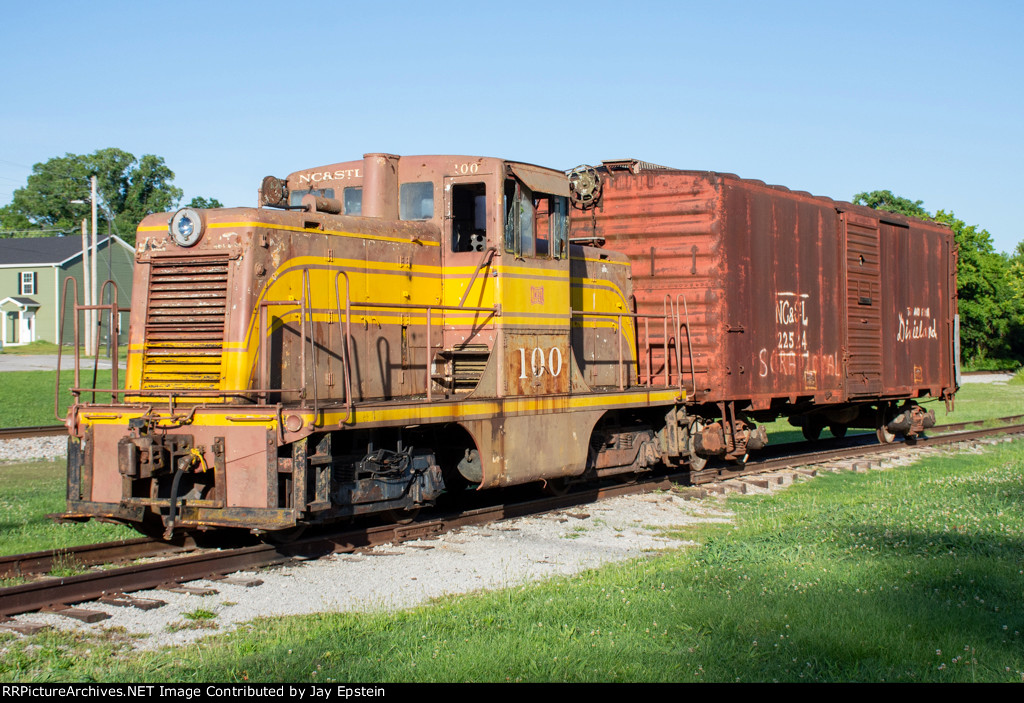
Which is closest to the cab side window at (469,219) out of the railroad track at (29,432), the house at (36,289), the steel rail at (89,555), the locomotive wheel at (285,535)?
the locomotive wheel at (285,535)

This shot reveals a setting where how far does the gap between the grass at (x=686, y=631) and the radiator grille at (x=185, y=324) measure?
2.59 metres

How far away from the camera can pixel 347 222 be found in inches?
340

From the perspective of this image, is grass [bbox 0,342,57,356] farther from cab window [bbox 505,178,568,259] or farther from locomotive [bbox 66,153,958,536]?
cab window [bbox 505,178,568,259]

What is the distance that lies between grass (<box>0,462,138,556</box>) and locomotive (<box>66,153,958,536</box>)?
0.95m

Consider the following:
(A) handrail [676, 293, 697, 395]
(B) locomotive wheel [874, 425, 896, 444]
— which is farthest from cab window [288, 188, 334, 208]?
(B) locomotive wheel [874, 425, 896, 444]

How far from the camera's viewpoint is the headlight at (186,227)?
8016mm

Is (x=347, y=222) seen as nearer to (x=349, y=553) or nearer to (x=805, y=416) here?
(x=349, y=553)

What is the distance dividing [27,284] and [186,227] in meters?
54.9

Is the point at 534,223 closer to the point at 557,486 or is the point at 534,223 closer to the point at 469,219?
the point at 469,219

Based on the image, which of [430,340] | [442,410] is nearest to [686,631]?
[442,410]

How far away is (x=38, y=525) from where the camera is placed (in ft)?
30.7

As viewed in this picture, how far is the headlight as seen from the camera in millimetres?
8016

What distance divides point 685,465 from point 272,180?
8104 millimetres
